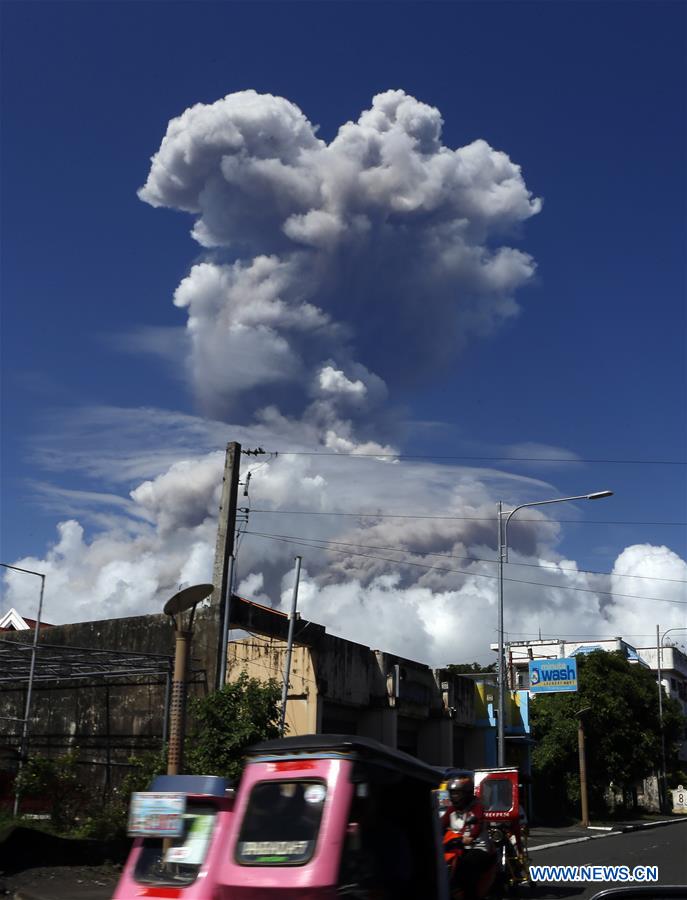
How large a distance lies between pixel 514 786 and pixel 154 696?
11357 mm

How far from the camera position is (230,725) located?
61.1 ft

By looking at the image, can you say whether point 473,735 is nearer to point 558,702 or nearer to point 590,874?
point 558,702

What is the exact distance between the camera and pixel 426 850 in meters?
6.84

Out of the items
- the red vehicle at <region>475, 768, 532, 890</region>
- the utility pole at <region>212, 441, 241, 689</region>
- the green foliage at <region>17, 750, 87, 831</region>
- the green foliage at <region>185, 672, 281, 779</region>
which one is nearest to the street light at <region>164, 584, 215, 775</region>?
the red vehicle at <region>475, 768, 532, 890</region>

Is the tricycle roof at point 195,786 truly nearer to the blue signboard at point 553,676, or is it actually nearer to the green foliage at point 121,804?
the green foliage at point 121,804

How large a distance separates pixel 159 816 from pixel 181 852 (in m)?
0.35

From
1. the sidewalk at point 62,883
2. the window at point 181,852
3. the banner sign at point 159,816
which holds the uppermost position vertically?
the banner sign at point 159,816

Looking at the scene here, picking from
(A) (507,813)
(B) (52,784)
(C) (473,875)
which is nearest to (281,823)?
(C) (473,875)

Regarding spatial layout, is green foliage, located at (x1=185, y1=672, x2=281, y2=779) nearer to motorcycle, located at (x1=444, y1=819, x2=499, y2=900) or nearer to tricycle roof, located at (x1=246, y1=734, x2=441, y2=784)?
motorcycle, located at (x1=444, y1=819, x2=499, y2=900)

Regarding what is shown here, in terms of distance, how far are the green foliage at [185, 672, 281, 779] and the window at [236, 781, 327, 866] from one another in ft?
41.8

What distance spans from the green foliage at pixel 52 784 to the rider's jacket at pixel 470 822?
10471 millimetres

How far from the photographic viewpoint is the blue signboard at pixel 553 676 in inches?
1556

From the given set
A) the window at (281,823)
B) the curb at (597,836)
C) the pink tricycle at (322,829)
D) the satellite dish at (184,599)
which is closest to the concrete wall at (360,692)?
the curb at (597,836)

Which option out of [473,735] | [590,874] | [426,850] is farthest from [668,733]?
[426,850]
